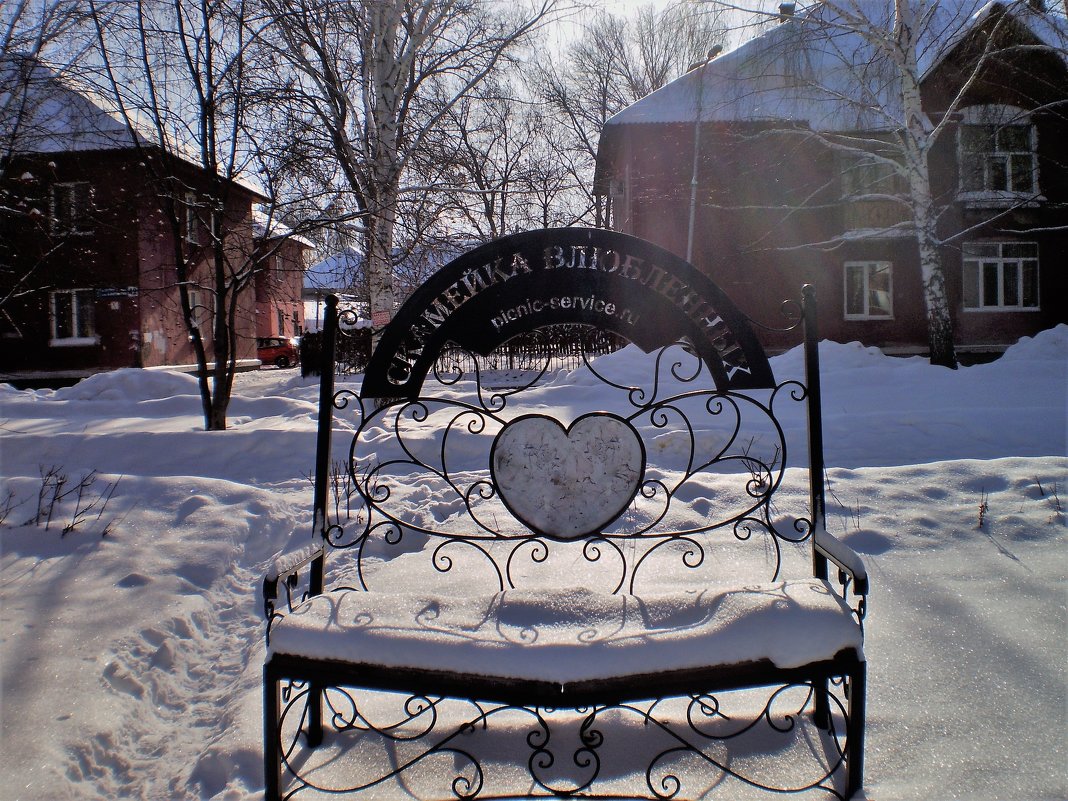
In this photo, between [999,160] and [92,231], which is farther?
[999,160]

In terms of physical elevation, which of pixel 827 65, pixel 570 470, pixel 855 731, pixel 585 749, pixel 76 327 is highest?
pixel 827 65

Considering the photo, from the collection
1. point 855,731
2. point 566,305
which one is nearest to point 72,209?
point 566,305

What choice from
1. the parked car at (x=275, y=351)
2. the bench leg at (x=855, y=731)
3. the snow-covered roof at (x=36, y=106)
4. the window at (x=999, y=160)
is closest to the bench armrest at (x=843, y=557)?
the bench leg at (x=855, y=731)

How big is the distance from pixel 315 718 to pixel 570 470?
3.94 ft

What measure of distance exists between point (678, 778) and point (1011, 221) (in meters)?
22.5

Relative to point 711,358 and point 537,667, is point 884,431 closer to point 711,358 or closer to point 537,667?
point 711,358

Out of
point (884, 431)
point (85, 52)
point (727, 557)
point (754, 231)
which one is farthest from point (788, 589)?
point (754, 231)

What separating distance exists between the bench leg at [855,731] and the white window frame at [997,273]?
20875 mm

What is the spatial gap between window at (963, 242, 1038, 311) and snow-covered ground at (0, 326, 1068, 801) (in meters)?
16.2

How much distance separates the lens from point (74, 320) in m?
20.2

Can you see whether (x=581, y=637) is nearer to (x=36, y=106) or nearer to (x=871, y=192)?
(x=36, y=106)

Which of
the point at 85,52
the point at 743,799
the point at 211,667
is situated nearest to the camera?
the point at 743,799

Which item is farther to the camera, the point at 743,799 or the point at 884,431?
the point at 884,431

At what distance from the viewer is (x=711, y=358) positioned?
255cm
